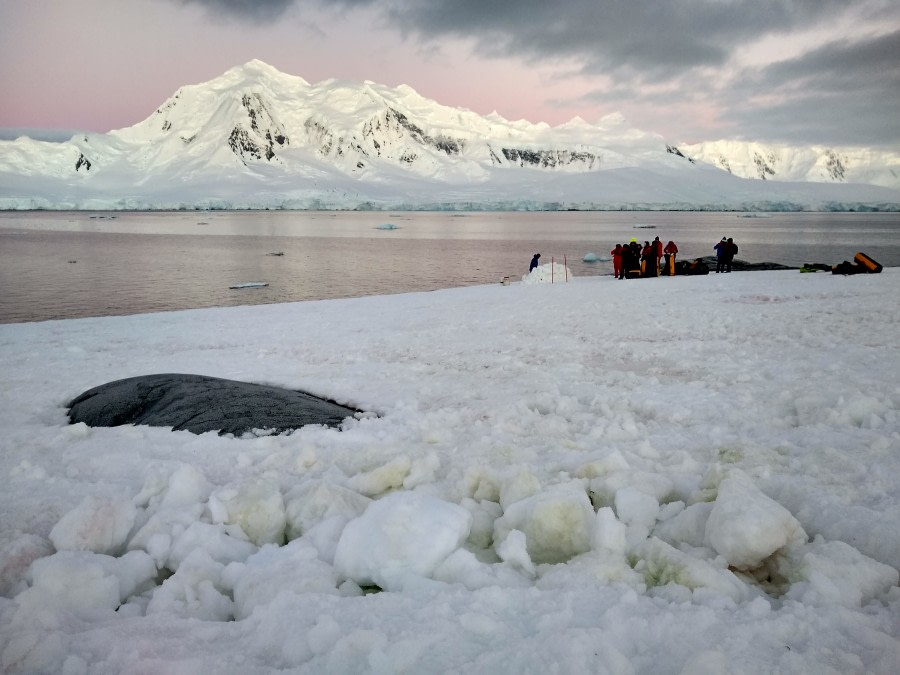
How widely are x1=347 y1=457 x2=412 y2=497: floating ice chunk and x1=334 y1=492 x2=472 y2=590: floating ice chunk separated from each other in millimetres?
793

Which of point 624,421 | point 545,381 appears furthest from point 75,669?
point 545,381

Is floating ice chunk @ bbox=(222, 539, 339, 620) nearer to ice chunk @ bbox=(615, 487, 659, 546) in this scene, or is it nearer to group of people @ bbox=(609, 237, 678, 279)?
ice chunk @ bbox=(615, 487, 659, 546)

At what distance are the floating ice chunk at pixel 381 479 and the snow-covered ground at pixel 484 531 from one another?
20 mm

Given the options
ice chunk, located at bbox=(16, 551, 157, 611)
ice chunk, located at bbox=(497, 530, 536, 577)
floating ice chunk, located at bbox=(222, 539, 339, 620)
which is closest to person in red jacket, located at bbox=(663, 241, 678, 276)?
ice chunk, located at bbox=(497, 530, 536, 577)

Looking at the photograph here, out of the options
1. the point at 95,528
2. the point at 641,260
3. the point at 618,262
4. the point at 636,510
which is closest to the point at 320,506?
the point at 95,528

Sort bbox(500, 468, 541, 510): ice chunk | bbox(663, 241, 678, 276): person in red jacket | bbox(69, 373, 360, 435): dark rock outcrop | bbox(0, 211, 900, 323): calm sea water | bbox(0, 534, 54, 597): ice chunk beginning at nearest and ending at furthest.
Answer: bbox(0, 534, 54, 597): ice chunk → bbox(500, 468, 541, 510): ice chunk → bbox(69, 373, 360, 435): dark rock outcrop → bbox(663, 241, 678, 276): person in red jacket → bbox(0, 211, 900, 323): calm sea water

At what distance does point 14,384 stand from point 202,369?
2.15 metres

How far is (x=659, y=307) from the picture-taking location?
13.1 metres

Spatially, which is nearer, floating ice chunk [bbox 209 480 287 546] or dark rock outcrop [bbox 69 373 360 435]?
floating ice chunk [bbox 209 480 287 546]

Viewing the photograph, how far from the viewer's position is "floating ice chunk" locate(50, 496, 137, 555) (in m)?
3.03

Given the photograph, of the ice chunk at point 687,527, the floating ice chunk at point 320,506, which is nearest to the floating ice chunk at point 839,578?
the ice chunk at point 687,527

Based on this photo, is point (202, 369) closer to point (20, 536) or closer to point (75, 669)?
point (20, 536)

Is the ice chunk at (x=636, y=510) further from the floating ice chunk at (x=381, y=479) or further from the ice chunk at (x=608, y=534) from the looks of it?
the floating ice chunk at (x=381, y=479)

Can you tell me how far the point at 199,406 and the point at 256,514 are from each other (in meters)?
Answer: 2.52
